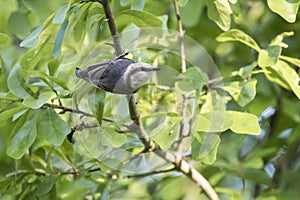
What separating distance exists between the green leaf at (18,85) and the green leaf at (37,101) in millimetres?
29

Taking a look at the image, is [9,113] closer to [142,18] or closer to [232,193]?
[142,18]

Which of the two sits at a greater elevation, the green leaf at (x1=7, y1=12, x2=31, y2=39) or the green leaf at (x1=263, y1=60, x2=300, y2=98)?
the green leaf at (x1=7, y1=12, x2=31, y2=39)

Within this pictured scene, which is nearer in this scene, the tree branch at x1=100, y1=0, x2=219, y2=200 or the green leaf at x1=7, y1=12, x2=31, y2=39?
the tree branch at x1=100, y1=0, x2=219, y2=200

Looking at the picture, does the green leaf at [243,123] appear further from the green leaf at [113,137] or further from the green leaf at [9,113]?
the green leaf at [9,113]

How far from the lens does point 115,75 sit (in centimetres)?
66

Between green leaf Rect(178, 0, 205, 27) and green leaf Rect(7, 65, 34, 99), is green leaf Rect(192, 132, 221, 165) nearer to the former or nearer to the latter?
green leaf Rect(7, 65, 34, 99)

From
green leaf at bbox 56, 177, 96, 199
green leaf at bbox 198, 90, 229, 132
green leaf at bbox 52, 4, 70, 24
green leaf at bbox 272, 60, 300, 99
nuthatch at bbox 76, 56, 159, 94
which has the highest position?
green leaf at bbox 52, 4, 70, 24

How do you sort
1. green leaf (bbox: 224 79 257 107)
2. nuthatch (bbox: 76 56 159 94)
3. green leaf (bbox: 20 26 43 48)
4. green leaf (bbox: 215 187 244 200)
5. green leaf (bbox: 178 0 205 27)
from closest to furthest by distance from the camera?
nuthatch (bbox: 76 56 159 94), green leaf (bbox: 20 26 43 48), green leaf (bbox: 224 79 257 107), green leaf (bbox: 215 187 244 200), green leaf (bbox: 178 0 205 27)

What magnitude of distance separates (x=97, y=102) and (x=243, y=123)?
0.69 ft

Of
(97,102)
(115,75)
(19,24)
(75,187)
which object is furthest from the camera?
(19,24)

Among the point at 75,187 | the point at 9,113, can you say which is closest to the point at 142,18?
the point at 9,113

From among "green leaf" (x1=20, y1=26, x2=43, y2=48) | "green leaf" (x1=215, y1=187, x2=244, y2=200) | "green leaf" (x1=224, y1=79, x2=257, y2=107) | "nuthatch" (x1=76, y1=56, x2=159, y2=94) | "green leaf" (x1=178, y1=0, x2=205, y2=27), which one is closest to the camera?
"nuthatch" (x1=76, y1=56, x2=159, y2=94)

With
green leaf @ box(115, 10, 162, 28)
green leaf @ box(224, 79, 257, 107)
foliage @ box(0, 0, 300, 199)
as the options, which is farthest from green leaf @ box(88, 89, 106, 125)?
green leaf @ box(224, 79, 257, 107)

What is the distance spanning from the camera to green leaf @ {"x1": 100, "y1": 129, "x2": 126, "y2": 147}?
0.81 metres
